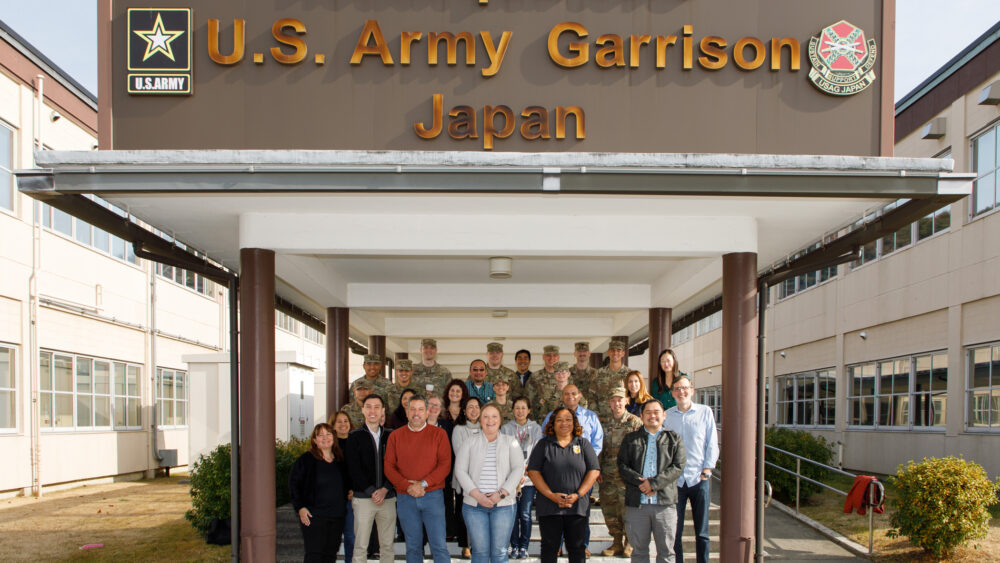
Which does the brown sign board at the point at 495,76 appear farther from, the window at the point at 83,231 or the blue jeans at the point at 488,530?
the window at the point at 83,231

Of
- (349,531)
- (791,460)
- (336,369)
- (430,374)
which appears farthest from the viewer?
(791,460)

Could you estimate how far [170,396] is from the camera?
2400 cm

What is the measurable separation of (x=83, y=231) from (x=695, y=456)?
16.7m

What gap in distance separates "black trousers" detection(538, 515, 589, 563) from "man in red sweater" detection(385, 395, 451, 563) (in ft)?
3.00

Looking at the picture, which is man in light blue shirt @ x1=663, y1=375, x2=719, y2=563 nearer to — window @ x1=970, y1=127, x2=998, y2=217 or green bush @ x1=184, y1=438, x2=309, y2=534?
green bush @ x1=184, y1=438, x2=309, y2=534

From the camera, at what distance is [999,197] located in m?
15.1

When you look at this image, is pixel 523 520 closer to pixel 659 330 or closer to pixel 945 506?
pixel 945 506

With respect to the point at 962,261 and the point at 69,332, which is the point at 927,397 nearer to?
the point at 962,261

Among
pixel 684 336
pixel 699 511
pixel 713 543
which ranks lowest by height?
pixel 713 543

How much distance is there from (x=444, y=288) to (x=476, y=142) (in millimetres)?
6457

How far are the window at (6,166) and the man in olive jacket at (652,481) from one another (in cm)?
1429

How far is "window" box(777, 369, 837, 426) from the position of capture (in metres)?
23.7

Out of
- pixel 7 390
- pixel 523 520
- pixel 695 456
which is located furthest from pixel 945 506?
pixel 7 390

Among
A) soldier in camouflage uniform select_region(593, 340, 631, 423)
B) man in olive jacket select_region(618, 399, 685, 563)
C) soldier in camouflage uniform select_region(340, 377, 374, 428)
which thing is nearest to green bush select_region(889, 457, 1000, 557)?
soldier in camouflage uniform select_region(593, 340, 631, 423)
